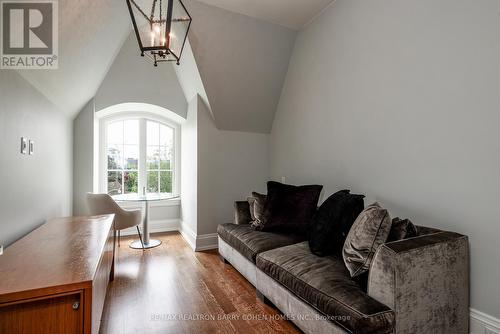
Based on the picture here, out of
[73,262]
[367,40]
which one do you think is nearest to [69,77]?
[73,262]

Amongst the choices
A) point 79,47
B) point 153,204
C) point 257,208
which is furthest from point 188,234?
point 79,47

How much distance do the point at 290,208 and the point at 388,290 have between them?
4.76ft

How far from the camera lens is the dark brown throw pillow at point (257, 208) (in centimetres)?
289

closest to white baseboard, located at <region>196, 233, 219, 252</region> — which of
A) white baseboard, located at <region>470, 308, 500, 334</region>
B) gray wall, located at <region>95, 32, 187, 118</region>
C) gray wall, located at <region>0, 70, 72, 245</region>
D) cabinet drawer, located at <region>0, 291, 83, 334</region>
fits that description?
gray wall, located at <region>0, 70, 72, 245</region>

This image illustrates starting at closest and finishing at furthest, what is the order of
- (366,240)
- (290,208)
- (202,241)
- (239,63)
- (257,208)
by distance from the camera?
(366,240), (290,208), (257,208), (239,63), (202,241)

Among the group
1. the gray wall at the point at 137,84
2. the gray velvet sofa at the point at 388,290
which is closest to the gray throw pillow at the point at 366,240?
the gray velvet sofa at the point at 388,290

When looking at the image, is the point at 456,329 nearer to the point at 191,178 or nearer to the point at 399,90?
the point at 399,90

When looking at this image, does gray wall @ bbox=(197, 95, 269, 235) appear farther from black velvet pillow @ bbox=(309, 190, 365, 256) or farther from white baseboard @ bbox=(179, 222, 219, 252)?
black velvet pillow @ bbox=(309, 190, 365, 256)

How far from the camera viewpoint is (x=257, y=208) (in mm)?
3000

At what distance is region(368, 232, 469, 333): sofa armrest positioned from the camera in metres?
1.36

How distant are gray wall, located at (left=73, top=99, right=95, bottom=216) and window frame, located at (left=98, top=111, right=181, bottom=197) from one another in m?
0.52

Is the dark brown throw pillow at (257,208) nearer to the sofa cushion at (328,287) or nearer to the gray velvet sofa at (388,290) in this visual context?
the sofa cushion at (328,287)

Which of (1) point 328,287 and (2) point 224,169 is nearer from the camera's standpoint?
(1) point 328,287

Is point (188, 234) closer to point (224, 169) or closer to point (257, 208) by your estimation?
point (224, 169)
